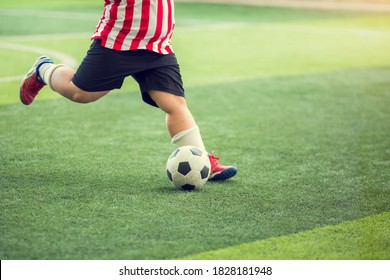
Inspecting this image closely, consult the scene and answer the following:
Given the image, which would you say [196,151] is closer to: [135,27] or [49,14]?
[135,27]

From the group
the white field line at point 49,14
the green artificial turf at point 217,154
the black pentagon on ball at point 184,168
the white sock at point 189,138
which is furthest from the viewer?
the white field line at point 49,14

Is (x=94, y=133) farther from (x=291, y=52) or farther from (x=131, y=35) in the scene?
(x=291, y=52)

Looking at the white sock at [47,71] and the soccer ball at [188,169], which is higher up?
the white sock at [47,71]

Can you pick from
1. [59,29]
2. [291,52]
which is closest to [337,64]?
[291,52]

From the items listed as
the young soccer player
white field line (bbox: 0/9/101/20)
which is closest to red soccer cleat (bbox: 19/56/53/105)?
the young soccer player

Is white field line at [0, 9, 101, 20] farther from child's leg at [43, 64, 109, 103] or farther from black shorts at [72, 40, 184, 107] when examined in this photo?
black shorts at [72, 40, 184, 107]

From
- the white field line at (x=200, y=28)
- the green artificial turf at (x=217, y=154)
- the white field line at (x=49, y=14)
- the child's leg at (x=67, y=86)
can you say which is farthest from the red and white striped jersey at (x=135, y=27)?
the white field line at (x=49, y=14)

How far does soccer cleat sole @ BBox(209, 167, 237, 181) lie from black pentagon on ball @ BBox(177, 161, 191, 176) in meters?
0.31

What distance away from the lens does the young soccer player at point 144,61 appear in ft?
16.8

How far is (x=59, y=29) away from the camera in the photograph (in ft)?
45.8

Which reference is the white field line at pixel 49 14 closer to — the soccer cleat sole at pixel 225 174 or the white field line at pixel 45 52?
the white field line at pixel 45 52

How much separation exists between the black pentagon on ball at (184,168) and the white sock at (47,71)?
1.17 meters

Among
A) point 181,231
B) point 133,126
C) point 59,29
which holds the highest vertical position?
point 181,231
